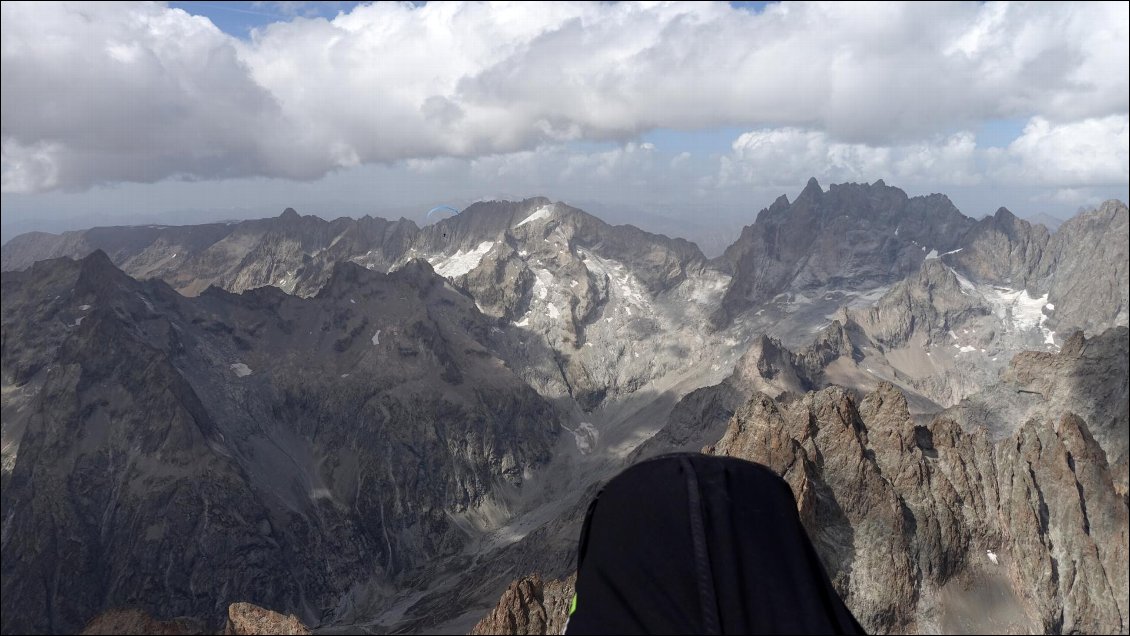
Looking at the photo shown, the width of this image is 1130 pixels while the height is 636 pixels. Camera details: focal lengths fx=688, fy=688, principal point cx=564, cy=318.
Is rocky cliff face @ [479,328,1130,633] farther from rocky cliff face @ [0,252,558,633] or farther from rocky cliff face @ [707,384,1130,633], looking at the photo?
rocky cliff face @ [0,252,558,633]

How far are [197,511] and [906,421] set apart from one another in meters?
150

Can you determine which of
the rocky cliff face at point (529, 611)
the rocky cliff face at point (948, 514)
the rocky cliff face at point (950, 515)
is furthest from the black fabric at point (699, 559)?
the rocky cliff face at point (529, 611)

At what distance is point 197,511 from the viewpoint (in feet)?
506

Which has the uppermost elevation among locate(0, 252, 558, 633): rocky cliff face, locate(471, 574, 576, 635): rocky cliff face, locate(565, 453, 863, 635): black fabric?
locate(565, 453, 863, 635): black fabric

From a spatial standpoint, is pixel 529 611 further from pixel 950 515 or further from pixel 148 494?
pixel 148 494

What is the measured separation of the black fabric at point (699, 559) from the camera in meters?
5.76

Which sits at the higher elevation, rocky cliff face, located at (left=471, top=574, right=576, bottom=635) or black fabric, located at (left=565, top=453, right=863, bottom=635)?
black fabric, located at (left=565, top=453, right=863, bottom=635)

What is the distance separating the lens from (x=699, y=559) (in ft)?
19.9

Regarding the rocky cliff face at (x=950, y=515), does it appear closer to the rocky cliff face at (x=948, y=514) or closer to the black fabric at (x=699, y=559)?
the rocky cliff face at (x=948, y=514)

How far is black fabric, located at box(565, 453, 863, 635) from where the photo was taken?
5.76m

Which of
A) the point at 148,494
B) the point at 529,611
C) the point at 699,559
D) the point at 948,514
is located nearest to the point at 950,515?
the point at 948,514

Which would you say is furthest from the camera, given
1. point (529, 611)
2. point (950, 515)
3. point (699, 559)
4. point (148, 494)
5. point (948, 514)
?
point (148, 494)

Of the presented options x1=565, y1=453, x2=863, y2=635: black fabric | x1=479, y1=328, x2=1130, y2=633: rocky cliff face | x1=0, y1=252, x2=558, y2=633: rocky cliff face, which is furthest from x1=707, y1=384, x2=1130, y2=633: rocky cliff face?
x1=0, y1=252, x2=558, y2=633: rocky cliff face

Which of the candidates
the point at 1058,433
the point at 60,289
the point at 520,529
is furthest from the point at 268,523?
the point at 1058,433
